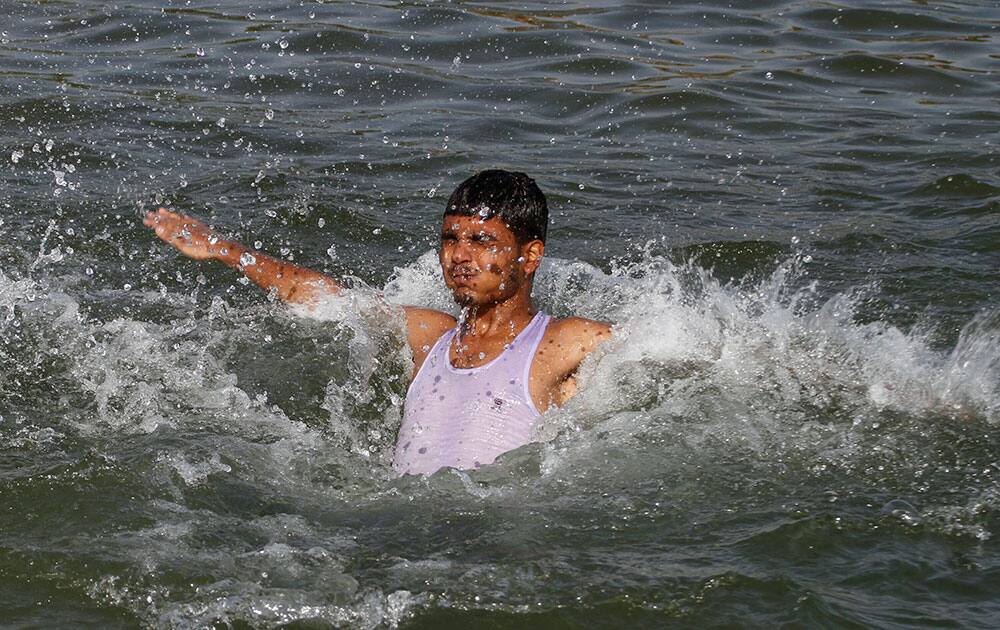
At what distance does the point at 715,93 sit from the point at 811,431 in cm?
538

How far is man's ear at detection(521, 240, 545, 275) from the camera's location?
563cm

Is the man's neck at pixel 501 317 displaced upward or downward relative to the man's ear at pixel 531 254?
downward

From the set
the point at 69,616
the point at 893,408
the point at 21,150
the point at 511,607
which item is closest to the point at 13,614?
the point at 69,616

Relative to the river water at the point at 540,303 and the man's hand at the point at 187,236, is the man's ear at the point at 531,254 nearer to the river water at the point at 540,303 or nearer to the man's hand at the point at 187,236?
the river water at the point at 540,303

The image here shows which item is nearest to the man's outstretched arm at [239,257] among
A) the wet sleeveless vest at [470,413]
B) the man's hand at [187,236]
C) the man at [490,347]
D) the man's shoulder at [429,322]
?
the man's hand at [187,236]

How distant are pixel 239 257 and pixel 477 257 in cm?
111

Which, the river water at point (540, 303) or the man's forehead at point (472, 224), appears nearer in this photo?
the river water at point (540, 303)

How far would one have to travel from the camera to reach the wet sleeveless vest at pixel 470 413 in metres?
5.44

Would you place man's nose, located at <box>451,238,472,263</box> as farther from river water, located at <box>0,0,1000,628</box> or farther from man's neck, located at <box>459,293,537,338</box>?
river water, located at <box>0,0,1000,628</box>

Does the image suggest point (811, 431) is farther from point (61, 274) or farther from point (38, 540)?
point (61, 274)

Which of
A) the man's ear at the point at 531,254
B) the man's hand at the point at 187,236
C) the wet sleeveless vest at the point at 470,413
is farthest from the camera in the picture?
the man's hand at the point at 187,236

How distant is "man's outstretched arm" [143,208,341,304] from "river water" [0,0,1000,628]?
0.76 feet

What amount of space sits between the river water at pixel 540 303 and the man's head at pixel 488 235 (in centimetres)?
51

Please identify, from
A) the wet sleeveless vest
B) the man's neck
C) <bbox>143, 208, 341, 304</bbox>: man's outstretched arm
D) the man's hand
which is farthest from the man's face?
the man's hand
